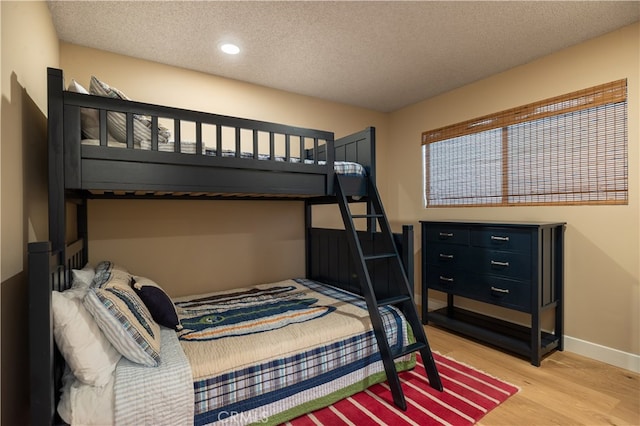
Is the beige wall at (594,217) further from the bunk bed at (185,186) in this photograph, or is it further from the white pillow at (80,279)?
the white pillow at (80,279)

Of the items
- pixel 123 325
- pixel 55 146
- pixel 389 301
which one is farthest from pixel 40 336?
pixel 389 301

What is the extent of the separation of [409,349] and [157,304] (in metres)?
1.52

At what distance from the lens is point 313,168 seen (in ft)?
7.19

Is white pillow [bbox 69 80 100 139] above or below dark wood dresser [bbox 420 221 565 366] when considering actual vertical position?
above

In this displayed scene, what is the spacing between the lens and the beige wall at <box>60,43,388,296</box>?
8.27 feet

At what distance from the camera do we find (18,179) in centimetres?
141

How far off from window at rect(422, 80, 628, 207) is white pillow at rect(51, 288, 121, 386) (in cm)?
319

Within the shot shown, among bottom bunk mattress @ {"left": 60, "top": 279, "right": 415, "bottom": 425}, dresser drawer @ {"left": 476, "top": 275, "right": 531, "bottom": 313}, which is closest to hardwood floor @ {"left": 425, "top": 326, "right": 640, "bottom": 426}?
dresser drawer @ {"left": 476, "top": 275, "right": 531, "bottom": 313}

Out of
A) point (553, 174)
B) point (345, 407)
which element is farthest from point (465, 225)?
point (345, 407)

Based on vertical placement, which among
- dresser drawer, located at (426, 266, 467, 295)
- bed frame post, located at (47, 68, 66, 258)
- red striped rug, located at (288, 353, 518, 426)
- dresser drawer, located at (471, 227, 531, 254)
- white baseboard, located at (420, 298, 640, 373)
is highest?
bed frame post, located at (47, 68, 66, 258)

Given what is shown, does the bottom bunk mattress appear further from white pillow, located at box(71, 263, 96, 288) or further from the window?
the window

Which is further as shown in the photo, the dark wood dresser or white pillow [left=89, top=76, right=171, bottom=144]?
the dark wood dresser

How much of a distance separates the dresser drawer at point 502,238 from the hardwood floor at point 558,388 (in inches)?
33.3

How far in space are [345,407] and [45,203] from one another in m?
2.12
